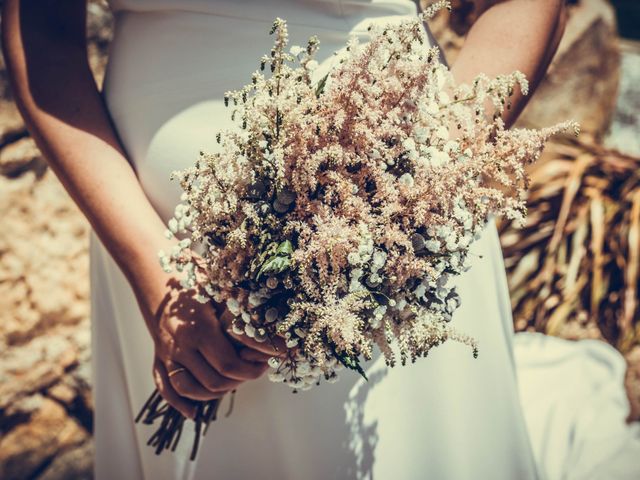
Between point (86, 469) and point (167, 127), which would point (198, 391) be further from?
point (86, 469)

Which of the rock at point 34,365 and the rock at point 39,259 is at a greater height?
the rock at point 39,259

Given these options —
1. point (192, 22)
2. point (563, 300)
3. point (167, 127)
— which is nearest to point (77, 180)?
point (167, 127)

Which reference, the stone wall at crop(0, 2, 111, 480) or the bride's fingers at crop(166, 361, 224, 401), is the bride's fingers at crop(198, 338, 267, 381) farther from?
the stone wall at crop(0, 2, 111, 480)

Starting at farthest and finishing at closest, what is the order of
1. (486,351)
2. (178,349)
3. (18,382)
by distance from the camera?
(18,382) < (486,351) < (178,349)

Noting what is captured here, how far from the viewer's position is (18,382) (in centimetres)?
250

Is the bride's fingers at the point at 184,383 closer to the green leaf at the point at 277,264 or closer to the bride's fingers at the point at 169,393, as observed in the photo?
the bride's fingers at the point at 169,393

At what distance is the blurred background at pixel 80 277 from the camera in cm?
252

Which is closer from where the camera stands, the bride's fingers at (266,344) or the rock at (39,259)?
the bride's fingers at (266,344)

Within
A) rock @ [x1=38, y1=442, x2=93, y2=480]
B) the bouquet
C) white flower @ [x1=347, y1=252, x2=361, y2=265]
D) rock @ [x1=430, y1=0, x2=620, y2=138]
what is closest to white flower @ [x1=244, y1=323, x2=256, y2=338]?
the bouquet

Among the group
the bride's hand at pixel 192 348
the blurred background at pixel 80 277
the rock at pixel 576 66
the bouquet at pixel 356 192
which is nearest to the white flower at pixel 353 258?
the bouquet at pixel 356 192

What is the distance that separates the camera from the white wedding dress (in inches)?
47.6

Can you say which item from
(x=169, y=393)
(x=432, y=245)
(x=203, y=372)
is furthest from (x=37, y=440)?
(x=432, y=245)

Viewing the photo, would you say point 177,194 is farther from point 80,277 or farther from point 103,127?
point 80,277

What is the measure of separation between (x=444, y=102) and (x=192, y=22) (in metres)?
0.63
